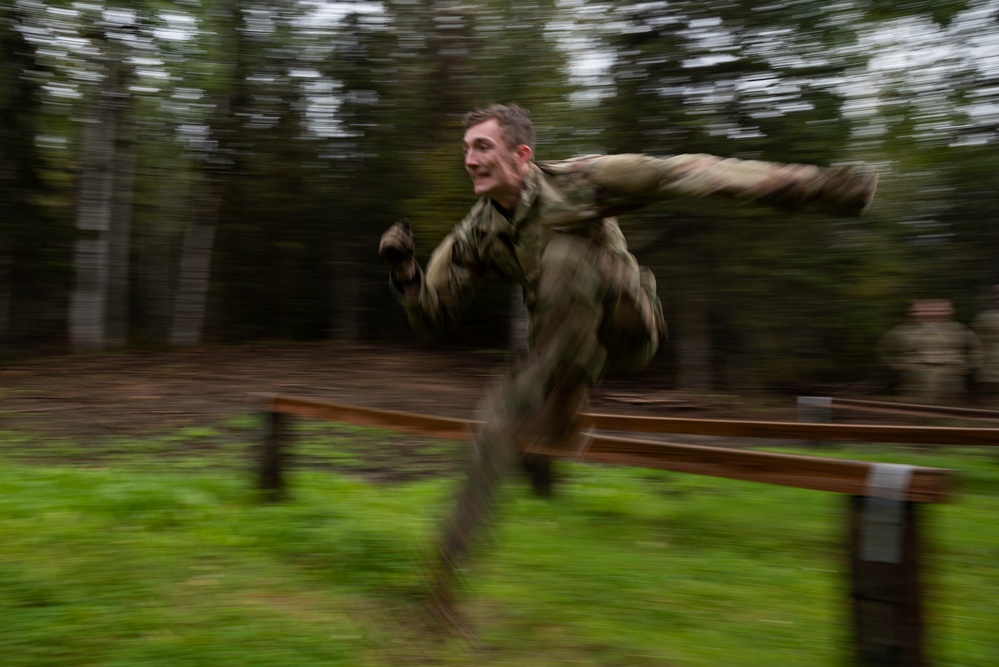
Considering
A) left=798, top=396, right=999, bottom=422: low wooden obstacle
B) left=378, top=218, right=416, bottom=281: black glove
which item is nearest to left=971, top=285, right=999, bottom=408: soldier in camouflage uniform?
left=798, top=396, right=999, bottom=422: low wooden obstacle

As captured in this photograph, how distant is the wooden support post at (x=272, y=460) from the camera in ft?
17.3

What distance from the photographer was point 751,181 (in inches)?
108

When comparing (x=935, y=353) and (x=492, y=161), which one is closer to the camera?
(x=492, y=161)

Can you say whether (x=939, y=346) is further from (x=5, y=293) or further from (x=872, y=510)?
(x=5, y=293)

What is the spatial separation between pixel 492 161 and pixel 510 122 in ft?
0.57

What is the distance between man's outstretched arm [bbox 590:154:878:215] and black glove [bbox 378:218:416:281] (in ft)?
2.63

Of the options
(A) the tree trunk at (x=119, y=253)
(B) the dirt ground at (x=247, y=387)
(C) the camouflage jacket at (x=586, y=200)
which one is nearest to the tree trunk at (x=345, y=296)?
(B) the dirt ground at (x=247, y=387)

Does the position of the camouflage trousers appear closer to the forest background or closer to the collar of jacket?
the collar of jacket

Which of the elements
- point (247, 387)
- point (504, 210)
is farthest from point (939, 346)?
point (504, 210)

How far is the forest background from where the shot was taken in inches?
443

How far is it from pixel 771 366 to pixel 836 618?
31.1 feet

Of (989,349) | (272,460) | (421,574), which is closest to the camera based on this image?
(421,574)

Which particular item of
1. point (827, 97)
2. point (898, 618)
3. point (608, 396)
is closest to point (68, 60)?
point (608, 396)

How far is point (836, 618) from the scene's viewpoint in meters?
3.38
